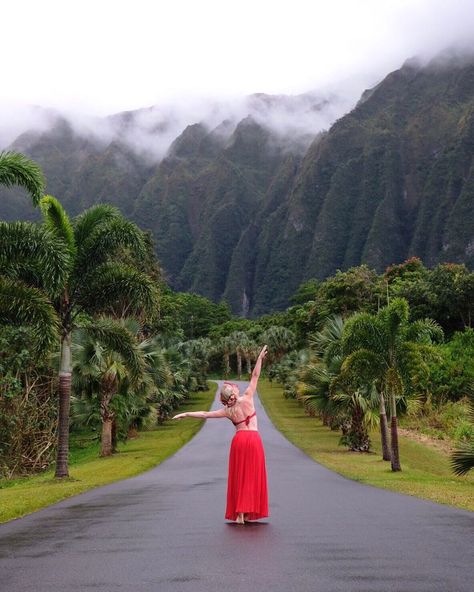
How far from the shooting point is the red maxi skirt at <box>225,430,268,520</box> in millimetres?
8625

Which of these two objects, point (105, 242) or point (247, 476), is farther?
point (105, 242)

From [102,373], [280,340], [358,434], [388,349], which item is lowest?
[358,434]

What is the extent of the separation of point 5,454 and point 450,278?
140 ft

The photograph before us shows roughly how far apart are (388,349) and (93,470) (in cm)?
1051

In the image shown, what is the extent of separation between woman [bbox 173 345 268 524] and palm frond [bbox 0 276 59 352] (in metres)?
10.5

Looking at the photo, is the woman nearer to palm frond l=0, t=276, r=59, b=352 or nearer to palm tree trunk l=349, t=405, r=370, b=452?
palm frond l=0, t=276, r=59, b=352

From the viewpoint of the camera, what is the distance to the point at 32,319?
60.8ft

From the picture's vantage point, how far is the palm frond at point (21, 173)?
16281mm

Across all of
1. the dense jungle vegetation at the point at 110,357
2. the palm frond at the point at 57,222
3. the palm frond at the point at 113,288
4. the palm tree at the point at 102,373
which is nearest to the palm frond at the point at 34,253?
the dense jungle vegetation at the point at 110,357

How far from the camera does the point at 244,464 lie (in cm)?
863

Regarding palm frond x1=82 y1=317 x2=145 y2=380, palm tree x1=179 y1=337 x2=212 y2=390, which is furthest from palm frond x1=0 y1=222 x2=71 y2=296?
palm tree x1=179 y1=337 x2=212 y2=390

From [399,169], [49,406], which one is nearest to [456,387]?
[49,406]

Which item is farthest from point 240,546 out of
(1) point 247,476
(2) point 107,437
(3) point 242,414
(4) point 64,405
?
(2) point 107,437

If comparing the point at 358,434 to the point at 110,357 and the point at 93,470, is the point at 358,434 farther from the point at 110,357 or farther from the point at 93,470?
the point at 93,470
